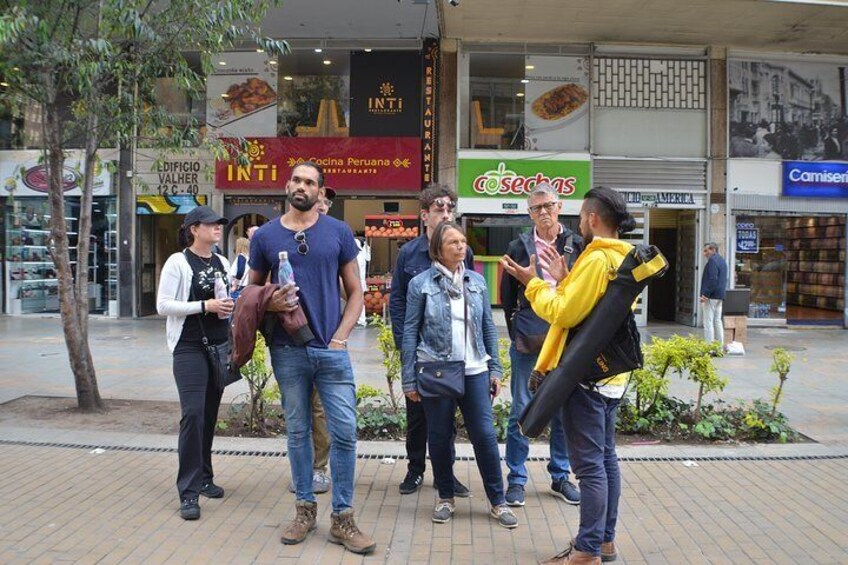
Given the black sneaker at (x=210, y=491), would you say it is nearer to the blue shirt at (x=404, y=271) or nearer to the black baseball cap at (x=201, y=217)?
the blue shirt at (x=404, y=271)

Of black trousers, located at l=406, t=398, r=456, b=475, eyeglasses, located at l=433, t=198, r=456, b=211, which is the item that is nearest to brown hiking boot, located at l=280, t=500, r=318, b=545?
black trousers, located at l=406, t=398, r=456, b=475

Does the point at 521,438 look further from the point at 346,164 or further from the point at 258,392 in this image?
the point at 346,164

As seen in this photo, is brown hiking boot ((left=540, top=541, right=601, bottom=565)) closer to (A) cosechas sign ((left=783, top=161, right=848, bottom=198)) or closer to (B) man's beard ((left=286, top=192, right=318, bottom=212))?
(B) man's beard ((left=286, top=192, right=318, bottom=212))

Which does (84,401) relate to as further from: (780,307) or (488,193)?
(780,307)

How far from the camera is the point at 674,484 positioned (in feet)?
16.7

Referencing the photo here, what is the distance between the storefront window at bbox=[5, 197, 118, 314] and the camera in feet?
54.4

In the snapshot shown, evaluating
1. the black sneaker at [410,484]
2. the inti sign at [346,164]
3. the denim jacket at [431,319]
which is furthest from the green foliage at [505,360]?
the inti sign at [346,164]

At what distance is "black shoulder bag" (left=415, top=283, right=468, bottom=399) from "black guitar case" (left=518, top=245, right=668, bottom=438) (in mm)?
582

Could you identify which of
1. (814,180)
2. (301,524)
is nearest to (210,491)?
(301,524)

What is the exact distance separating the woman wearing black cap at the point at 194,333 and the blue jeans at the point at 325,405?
782 millimetres

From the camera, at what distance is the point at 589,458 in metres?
3.61

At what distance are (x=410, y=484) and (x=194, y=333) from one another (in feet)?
5.76

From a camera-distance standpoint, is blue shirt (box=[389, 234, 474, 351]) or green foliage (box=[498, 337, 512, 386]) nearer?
blue shirt (box=[389, 234, 474, 351])

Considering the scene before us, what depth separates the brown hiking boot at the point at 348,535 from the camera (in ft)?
12.7
